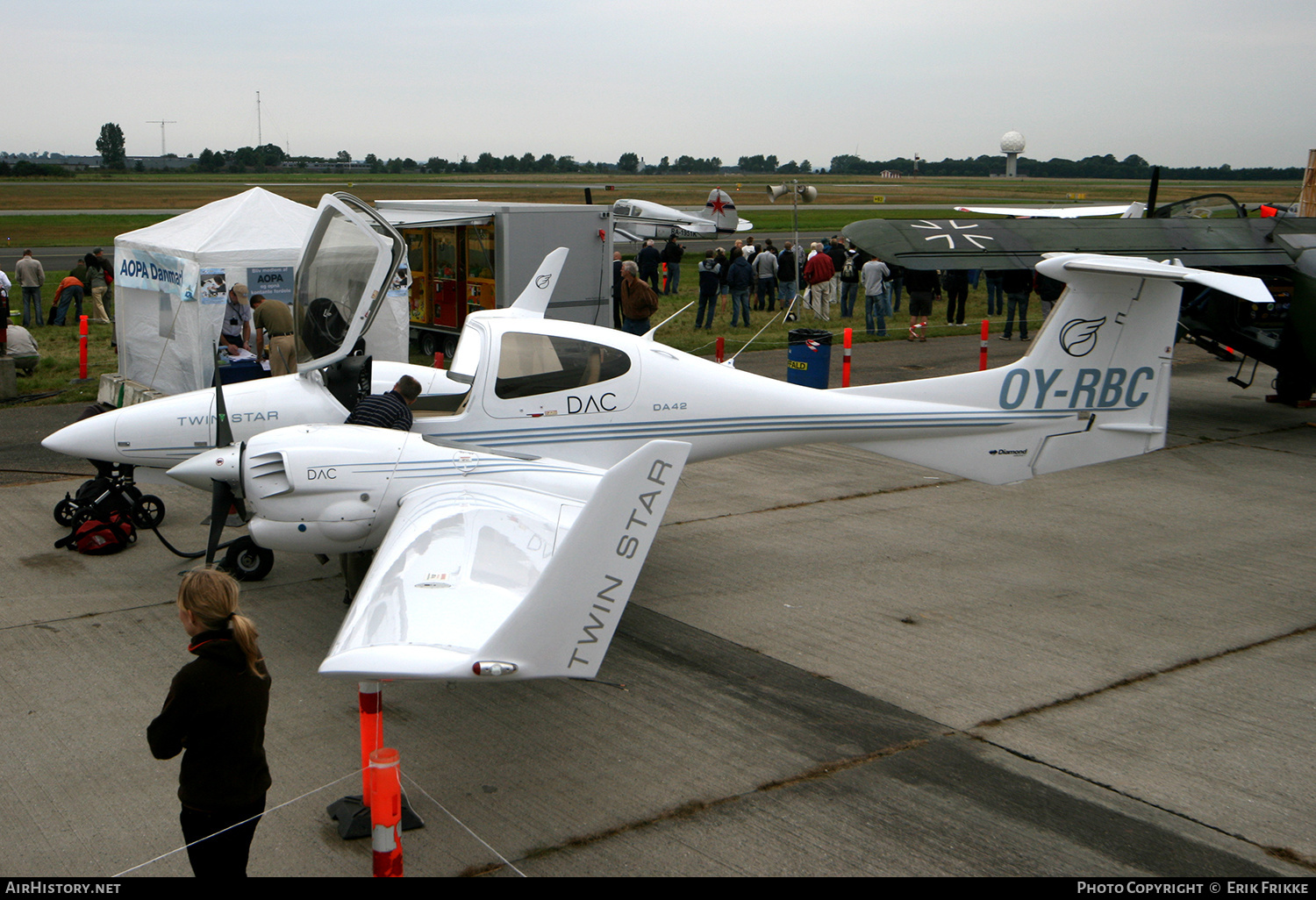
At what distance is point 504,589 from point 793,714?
1950 mm

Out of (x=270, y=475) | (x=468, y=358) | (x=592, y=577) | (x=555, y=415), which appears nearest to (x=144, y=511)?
(x=270, y=475)

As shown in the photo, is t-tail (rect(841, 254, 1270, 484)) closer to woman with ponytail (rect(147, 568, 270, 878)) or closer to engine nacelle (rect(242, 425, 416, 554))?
→ engine nacelle (rect(242, 425, 416, 554))

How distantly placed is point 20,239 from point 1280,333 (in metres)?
45.7

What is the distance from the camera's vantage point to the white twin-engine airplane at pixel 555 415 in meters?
6.95

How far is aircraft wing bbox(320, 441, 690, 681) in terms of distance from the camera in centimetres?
415

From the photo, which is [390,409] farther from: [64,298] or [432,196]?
[432,196]

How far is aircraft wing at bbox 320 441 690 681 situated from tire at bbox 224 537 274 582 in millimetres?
2272

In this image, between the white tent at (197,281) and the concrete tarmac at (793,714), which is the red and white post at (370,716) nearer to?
the concrete tarmac at (793,714)

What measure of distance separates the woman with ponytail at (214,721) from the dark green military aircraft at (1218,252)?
11.0m

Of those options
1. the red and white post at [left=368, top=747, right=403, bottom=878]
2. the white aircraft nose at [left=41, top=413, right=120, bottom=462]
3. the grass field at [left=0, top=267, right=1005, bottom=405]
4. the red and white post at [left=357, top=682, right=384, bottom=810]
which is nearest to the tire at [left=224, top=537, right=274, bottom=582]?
the white aircraft nose at [left=41, top=413, right=120, bottom=462]

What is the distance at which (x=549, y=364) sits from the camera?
26.8 ft

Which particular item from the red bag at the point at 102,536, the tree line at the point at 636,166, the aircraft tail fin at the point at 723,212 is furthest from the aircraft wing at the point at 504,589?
the tree line at the point at 636,166
